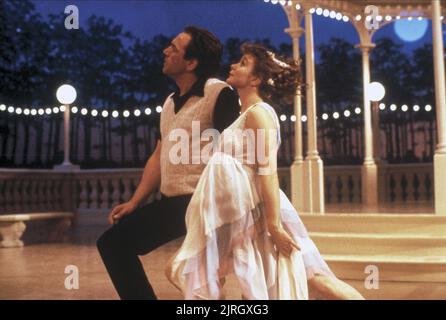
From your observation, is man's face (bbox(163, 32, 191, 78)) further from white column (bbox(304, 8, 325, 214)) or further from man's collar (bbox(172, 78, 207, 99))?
white column (bbox(304, 8, 325, 214))

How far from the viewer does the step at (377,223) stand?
6.72 metres

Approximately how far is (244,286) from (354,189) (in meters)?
9.71

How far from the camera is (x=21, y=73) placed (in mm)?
22547

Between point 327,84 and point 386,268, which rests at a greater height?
point 327,84

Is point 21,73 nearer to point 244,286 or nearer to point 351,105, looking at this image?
point 351,105

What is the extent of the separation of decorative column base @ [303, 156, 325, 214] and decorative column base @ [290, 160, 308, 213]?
5cm

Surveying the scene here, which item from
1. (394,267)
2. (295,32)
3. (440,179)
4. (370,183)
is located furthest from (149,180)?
(370,183)

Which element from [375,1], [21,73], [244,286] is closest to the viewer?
[244,286]

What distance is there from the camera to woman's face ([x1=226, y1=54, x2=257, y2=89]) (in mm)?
3662

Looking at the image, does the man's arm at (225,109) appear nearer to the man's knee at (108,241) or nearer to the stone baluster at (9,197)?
the man's knee at (108,241)

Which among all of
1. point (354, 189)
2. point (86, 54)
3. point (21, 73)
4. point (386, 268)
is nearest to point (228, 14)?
point (86, 54)

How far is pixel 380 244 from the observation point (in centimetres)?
663
